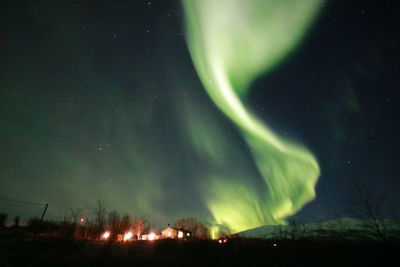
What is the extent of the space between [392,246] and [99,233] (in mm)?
71420

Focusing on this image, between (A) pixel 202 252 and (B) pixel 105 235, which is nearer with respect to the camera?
(A) pixel 202 252

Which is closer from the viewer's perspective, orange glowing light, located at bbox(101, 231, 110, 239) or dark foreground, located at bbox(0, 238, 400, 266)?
dark foreground, located at bbox(0, 238, 400, 266)

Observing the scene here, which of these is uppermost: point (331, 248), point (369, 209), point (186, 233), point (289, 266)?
point (186, 233)

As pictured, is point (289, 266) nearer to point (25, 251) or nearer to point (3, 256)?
point (3, 256)

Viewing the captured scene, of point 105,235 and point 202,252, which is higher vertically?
point 105,235

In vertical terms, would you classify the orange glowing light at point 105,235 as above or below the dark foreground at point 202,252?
above

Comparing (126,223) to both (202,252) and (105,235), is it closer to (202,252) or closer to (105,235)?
(105,235)

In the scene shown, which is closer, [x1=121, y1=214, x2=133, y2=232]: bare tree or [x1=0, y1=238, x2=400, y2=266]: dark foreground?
[x1=0, y1=238, x2=400, y2=266]: dark foreground

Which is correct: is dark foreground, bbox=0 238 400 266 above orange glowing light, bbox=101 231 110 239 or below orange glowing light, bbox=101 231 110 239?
below

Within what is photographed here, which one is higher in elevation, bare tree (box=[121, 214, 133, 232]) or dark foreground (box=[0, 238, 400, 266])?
bare tree (box=[121, 214, 133, 232])

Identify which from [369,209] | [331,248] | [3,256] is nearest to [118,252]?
[3,256]

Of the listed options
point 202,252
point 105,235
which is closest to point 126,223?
point 105,235

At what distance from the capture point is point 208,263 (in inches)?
905

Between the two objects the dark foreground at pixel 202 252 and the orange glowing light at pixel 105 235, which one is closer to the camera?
the dark foreground at pixel 202 252
